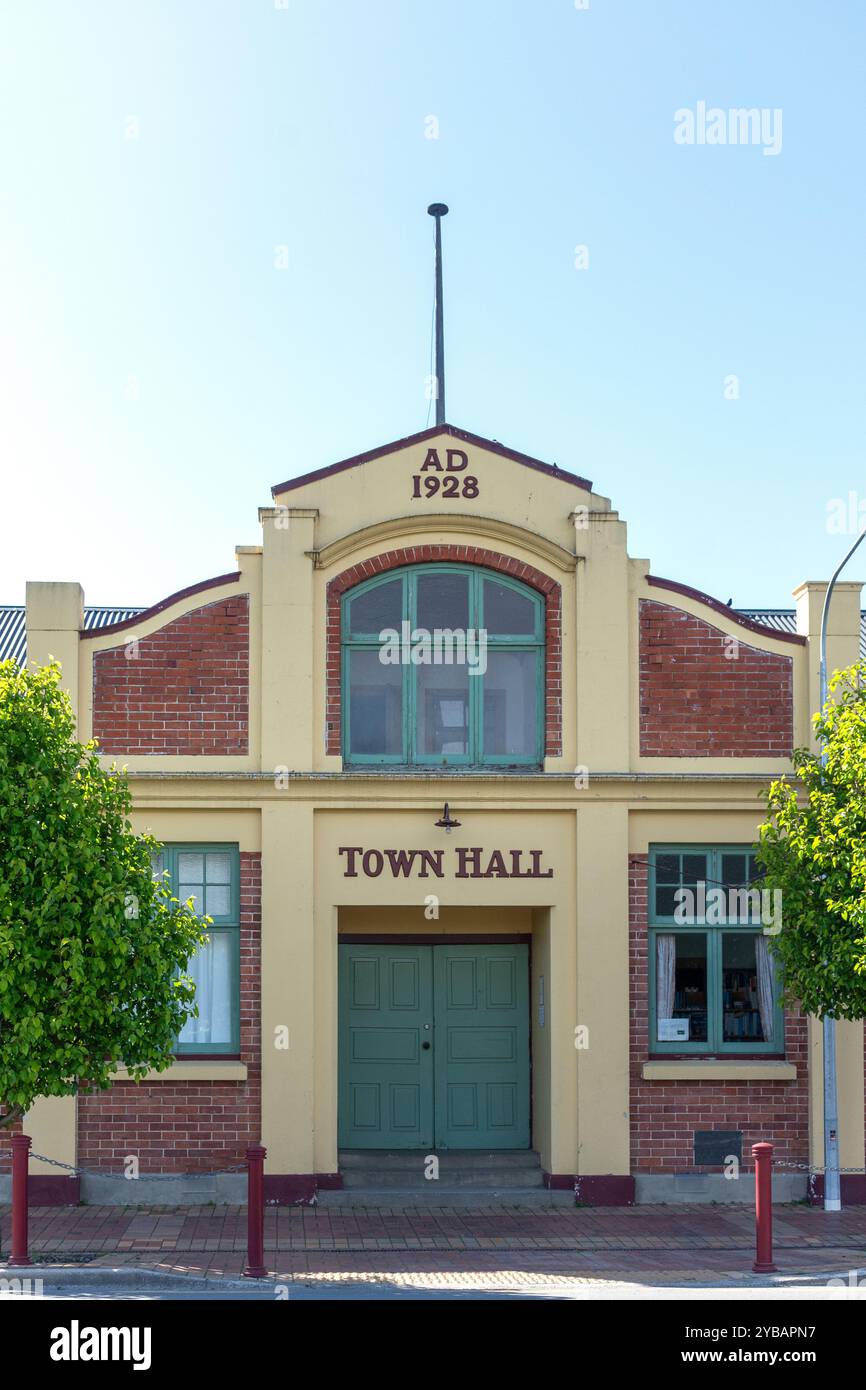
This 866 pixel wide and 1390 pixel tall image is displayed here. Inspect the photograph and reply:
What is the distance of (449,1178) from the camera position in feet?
51.4

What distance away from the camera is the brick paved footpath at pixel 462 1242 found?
1226 centimetres

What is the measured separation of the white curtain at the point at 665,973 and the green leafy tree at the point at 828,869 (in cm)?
143

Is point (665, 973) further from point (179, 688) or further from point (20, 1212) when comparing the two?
point (20, 1212)

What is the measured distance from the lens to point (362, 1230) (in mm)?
13977

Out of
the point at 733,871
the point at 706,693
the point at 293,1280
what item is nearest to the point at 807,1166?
the point at 733,871

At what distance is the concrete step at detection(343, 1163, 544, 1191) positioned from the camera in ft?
51.2

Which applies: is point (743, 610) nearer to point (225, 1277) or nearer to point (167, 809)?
point (167, 809)

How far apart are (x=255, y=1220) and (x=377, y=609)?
20.3 ft

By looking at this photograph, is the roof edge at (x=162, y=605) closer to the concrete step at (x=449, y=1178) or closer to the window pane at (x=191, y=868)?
the window pane at (x=191, y=868)

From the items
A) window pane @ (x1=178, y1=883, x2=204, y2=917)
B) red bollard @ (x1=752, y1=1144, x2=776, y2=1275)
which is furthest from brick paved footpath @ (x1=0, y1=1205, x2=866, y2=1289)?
window pane @ (x1=178, y1=883, x2=204, y2=917)

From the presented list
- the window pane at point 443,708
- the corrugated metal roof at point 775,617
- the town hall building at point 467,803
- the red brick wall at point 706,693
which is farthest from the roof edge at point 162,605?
the corrugated metal roof at point 775,617

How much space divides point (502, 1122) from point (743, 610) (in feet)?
36.5

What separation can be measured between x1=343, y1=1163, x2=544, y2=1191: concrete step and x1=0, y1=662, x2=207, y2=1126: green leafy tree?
3798mm
